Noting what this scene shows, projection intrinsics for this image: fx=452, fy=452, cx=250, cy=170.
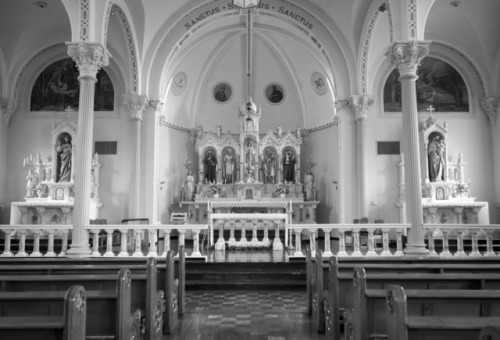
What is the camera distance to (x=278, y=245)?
40.9ft

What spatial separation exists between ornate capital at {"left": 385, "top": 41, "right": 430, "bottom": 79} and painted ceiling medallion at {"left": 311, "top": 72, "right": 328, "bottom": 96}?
8.84 m

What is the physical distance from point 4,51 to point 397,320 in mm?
17932

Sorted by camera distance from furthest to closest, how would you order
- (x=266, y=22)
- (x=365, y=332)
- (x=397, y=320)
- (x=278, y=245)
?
(x=266, y=22)
(x=278, y=245)
(x=365, y=332)
(x=397, y=320)

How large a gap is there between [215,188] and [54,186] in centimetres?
623

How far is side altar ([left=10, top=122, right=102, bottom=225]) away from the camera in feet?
52.3

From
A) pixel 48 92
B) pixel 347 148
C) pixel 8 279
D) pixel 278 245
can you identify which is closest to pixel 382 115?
pixel 347 148

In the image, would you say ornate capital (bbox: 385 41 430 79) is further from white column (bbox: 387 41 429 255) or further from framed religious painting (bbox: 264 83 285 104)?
framed religious painting (bbox: 264 83 285 104)

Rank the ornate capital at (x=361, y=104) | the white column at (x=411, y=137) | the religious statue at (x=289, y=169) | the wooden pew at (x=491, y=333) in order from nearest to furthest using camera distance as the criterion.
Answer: the wooden pew at (x=491, y=333) → the white column at (x=411, y=137) → the ornate capital at (x=361, y=104) → the religious statue at (x=289, y=169)

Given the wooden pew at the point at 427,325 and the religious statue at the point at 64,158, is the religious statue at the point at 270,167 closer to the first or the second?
the religious statue at the point at 64,158

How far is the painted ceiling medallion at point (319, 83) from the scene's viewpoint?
65.0 feet

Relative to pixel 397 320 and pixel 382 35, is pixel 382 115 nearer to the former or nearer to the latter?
pixel 382 35

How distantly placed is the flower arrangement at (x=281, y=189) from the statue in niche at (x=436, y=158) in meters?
5.69

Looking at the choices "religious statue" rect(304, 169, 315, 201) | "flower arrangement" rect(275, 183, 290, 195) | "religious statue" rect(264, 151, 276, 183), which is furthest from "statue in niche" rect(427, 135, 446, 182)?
"religious statue" rect(264, 151, 276, 183)

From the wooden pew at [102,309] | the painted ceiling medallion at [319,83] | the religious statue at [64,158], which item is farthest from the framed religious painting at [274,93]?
the wooden pew at [102,309]
